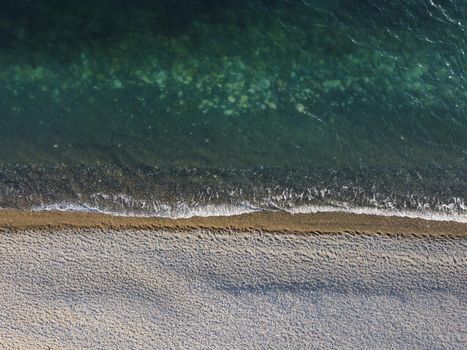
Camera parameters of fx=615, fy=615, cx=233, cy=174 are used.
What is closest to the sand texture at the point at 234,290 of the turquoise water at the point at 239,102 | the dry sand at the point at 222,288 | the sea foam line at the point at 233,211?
the dry sand at the point at 222,288

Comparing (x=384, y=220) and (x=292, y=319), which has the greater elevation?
(x=384, y=220)

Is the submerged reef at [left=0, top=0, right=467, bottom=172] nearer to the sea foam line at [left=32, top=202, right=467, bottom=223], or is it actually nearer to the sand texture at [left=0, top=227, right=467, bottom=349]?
the sea foam line at [left=32, top=202, right=467, bottom=223]

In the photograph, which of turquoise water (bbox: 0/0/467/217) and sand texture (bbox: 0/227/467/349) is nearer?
sand texture (bbox: 0/227/467/349)

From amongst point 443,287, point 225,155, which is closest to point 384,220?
Result: point 443,287

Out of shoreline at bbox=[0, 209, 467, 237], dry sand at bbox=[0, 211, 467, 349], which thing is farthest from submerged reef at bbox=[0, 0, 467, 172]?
dry sand at bbox=[0, 211, 467, 349]

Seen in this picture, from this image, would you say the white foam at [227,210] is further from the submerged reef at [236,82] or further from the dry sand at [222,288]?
the submerged reef at [236,82]

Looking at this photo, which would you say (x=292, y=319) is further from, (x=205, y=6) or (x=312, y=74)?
(x=205, y=6)
